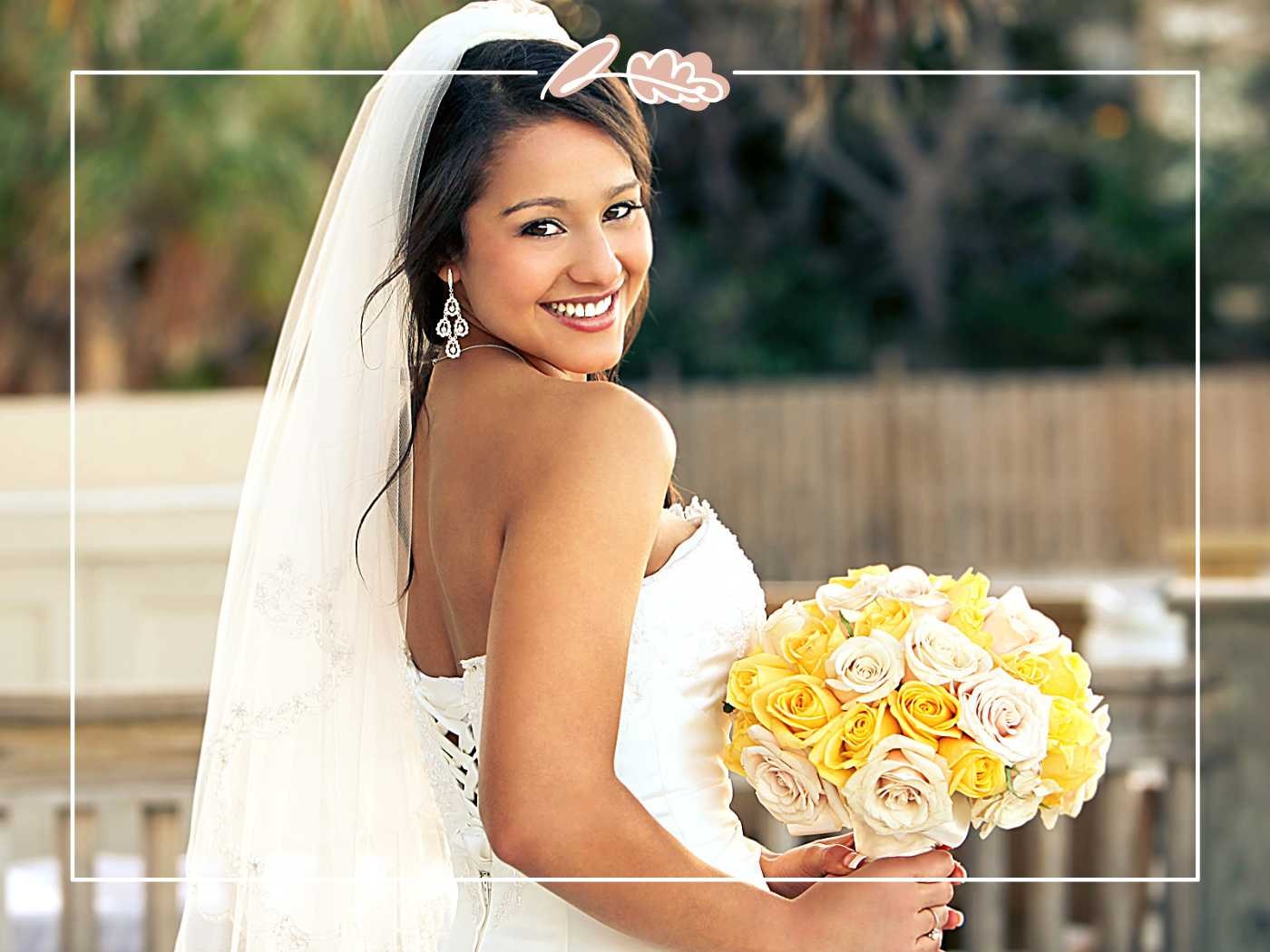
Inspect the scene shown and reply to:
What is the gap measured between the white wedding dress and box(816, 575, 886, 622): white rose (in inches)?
2.9

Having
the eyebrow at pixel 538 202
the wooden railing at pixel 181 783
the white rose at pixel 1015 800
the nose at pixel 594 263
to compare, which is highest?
the eyebrow at pixel 538 202

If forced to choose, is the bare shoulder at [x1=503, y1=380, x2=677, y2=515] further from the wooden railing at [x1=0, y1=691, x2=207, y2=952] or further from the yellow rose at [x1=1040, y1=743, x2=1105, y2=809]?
the wooden railing at [x1=0, y1=691, x2=207, y2=952]

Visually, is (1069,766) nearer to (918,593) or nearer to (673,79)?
(918,593)

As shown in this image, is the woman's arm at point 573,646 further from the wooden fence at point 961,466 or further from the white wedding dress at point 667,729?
the wooden fence at point 961,466

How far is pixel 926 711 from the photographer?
139cm

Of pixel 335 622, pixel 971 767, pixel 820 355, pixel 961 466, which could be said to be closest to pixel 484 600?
pixel 335 622

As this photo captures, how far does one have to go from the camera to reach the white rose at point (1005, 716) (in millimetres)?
1378

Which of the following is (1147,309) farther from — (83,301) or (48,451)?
(48,451)

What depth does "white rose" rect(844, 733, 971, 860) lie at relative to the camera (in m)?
1.38

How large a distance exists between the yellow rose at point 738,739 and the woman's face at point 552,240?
1.13 ft

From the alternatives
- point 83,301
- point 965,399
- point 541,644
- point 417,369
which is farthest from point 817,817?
point 83,301

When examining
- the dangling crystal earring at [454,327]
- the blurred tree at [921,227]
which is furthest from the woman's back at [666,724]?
the blurred tree at [921,227]

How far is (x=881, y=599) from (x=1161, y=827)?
184cm

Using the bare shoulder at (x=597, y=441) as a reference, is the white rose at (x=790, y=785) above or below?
below
